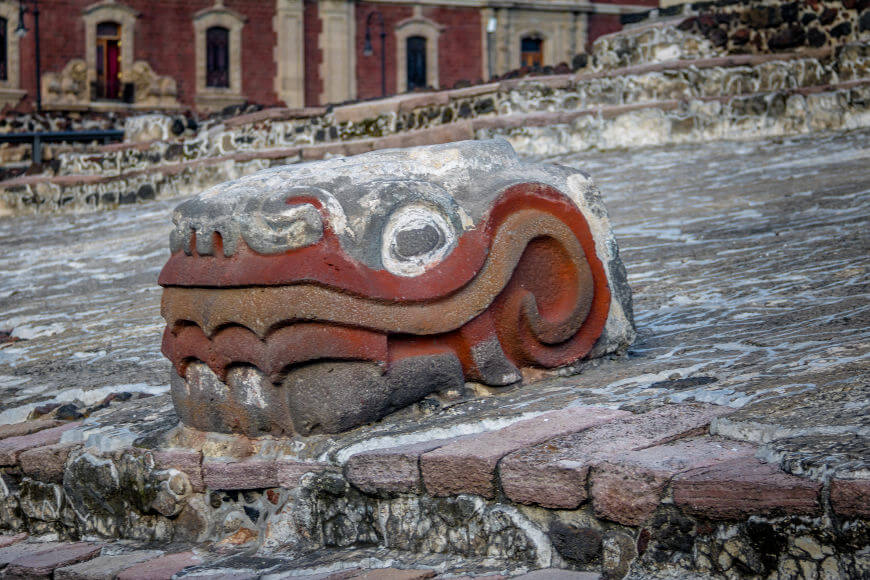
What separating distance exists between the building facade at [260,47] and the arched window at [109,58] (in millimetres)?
25

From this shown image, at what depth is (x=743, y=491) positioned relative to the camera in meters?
2.24

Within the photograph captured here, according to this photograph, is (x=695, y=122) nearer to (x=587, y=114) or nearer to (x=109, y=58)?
(x=587, y=114)

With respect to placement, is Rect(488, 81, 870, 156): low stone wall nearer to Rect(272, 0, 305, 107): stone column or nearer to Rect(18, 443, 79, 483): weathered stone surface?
Rect(18, 443, 79, 483): weathered stone surface

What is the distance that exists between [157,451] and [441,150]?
1.34m

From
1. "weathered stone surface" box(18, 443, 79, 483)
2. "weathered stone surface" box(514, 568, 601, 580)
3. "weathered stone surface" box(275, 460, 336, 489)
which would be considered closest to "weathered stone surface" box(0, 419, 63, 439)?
"weathered stone surface" box(18, 443, 79, 483)

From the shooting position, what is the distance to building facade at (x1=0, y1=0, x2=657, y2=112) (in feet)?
83.3

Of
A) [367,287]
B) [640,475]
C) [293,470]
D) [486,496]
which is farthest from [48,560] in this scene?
[640,475]

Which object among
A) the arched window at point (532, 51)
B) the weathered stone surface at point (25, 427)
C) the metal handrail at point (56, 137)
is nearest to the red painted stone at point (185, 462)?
the weathered stone surface at point (25, 427)

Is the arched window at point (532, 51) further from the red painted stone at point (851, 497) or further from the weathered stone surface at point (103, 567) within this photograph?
the red painted stone at point (851, 497)

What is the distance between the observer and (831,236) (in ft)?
18.7

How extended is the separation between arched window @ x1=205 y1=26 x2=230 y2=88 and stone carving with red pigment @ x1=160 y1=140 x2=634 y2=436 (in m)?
24.9

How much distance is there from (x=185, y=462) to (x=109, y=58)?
81.9 feet

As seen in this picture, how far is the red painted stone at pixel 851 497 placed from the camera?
2.08 metres

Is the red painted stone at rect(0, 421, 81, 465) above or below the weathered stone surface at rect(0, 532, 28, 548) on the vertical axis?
above
